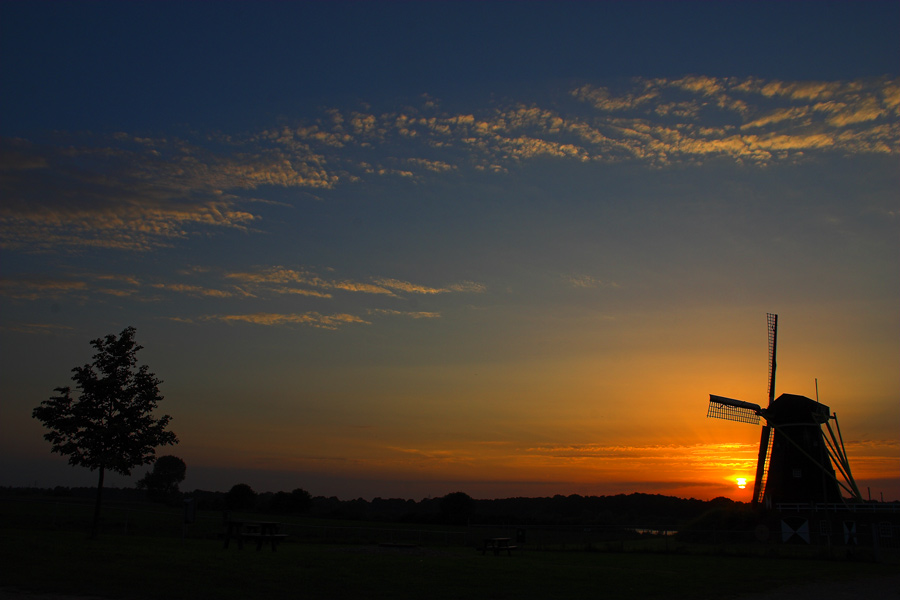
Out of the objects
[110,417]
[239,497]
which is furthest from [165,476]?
[110,417]

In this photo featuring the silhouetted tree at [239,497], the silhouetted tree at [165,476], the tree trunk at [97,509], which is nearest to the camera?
the tree trunk at [97,509]

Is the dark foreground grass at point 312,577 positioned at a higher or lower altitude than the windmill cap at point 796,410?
lower

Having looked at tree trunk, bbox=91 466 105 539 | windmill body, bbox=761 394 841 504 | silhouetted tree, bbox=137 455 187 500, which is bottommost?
silhouetted tree, bbox=137 455 187 500

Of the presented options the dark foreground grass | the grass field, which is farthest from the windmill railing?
the dark foreground grass

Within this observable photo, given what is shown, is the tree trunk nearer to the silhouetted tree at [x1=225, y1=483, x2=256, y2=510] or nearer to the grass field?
the grass field

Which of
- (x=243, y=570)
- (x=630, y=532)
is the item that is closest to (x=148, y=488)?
(x=630, y=532)

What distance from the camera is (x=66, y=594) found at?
40.1 ft

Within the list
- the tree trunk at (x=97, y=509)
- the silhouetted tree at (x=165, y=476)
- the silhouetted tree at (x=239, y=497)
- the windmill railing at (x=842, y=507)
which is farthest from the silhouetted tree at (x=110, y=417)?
the silhouetted tree at (x=165, y=476)

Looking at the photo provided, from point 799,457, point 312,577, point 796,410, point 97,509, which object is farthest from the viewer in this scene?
point 796,410

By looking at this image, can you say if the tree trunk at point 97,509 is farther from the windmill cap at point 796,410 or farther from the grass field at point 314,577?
the windmill cap at point 796,410

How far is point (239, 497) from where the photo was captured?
310 ft

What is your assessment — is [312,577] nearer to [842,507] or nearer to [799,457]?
[842,507]

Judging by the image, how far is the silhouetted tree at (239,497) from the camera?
94188 mm

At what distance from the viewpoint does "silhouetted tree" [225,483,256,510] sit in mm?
94188
